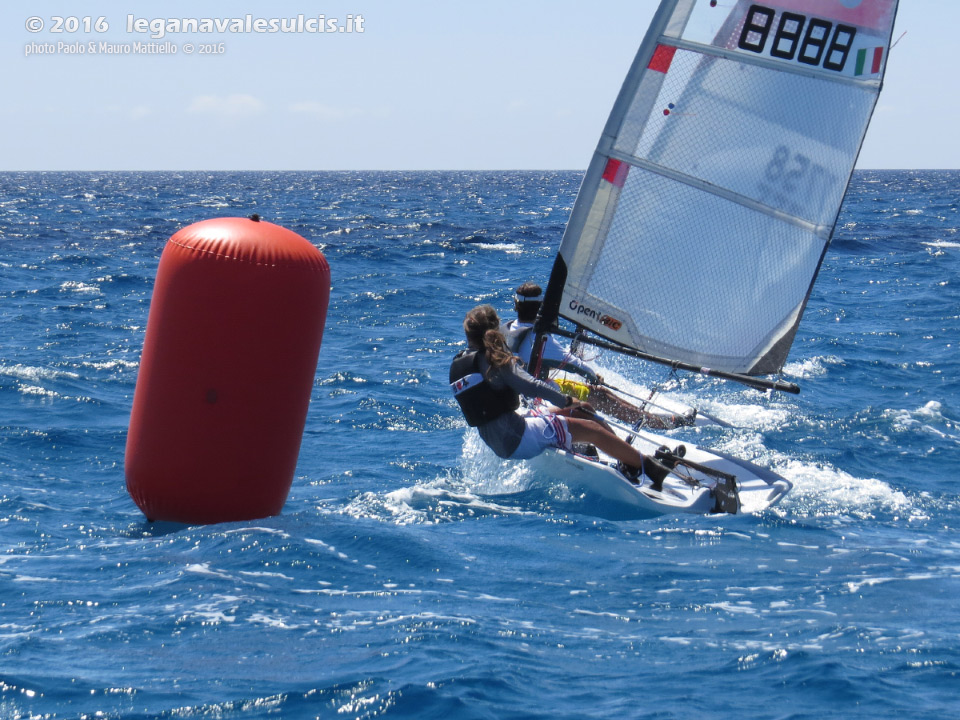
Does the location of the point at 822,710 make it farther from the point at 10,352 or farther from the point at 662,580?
the point at 10,352

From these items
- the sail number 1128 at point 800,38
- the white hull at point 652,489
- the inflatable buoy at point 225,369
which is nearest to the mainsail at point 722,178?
the sail number 1128 at point 800,38

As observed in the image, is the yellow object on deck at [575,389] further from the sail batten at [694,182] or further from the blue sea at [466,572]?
the sail batten at [694,182]

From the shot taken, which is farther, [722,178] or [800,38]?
[722,178]

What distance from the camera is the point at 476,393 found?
758cm

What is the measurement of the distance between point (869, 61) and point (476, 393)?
13.2ft

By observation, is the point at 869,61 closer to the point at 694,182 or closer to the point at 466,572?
the point at 694,182

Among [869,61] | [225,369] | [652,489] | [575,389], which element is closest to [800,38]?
[869,61]

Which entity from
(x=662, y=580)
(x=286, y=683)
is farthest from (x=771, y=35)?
(x=286, y=683)

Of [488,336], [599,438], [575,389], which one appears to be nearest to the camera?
[488,336]

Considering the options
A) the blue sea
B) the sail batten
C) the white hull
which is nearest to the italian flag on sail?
the sail batten

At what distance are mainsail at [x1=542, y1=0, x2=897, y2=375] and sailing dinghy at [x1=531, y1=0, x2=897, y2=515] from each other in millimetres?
11

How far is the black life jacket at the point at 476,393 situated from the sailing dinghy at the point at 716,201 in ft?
2.40

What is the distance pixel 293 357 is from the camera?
6582 mm

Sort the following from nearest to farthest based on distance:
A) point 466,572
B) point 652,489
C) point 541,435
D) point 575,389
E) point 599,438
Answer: point 466,572 < point 541,435 < point 599,438 < point 652,489 < point 575,389
